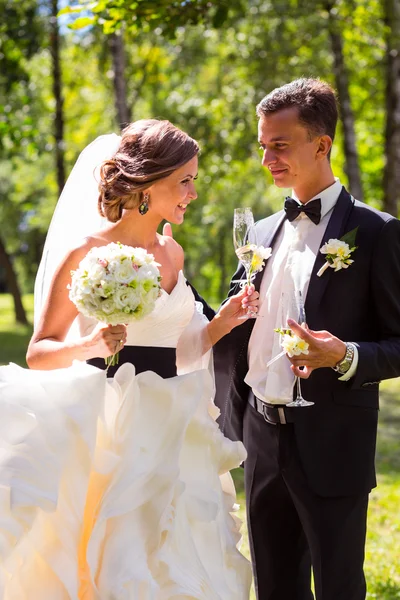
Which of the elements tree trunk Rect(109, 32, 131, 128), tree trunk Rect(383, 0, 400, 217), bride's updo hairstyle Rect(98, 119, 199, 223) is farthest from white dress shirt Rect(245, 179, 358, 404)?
tree trunk Rect(109, 32, 131, 128)

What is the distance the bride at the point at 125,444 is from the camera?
10.0 feet

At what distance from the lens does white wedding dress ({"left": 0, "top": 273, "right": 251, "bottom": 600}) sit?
303 centimetres

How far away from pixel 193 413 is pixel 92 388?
49 centimetres

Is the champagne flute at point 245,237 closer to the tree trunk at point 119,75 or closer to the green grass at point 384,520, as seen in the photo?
the green grass at point 384,520

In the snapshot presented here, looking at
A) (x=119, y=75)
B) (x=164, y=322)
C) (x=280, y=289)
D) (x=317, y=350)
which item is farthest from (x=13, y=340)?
(x=317, y=350)

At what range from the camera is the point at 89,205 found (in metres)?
4.10

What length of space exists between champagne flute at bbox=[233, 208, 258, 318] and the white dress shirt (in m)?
0.14

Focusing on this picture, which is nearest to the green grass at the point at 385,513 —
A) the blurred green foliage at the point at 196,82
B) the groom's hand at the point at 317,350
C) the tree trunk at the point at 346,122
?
the groom's hand at the point at 317,350

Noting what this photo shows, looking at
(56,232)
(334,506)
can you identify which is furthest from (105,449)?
(56,232)

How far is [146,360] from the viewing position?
3.68 meters

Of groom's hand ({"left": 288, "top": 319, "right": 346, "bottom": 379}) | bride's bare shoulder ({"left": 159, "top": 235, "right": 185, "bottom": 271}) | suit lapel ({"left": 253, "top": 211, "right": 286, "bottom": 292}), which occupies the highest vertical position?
suit lapel ({"left": 253, "top": 211, "right": 286, "bottom": 292})

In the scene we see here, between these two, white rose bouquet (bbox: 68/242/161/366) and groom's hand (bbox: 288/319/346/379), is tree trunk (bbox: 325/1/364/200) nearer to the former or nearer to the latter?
groom's hand (bbox: 288/319/346/379)

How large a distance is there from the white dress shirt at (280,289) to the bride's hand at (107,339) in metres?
0.75

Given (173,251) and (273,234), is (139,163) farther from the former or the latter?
(273,234)
